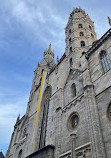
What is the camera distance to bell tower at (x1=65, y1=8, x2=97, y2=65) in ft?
69.3

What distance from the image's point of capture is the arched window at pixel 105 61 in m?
13.5

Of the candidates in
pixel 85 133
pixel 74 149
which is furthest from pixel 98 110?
pixel 74 149

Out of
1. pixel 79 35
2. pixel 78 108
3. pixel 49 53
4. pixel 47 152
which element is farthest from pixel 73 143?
pixel 49 53

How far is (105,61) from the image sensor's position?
14.1 metres

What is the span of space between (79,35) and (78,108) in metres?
13.9

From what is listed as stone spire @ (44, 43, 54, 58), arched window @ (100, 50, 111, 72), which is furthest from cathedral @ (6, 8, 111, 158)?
stone spire @ (44, 43, 54, 58)

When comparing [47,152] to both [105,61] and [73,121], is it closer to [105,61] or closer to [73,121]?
[73,121]

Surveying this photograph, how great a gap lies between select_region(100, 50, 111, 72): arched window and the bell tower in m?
4.88

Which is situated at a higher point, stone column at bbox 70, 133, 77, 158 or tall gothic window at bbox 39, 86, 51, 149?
tall gothic window at bbox 39, 86, 51, 149

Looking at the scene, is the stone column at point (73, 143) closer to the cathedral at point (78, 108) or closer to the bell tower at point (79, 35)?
Result: the cathedral at point (78, 108)

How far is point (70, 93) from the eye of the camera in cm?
1680

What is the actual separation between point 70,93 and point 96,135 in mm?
6963

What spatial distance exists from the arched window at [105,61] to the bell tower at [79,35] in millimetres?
4883

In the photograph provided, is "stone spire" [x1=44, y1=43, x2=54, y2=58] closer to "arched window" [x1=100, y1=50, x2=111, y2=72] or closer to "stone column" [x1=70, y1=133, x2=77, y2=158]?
"arched window" [x1=100, y1=50, x2=111, y2=72]
